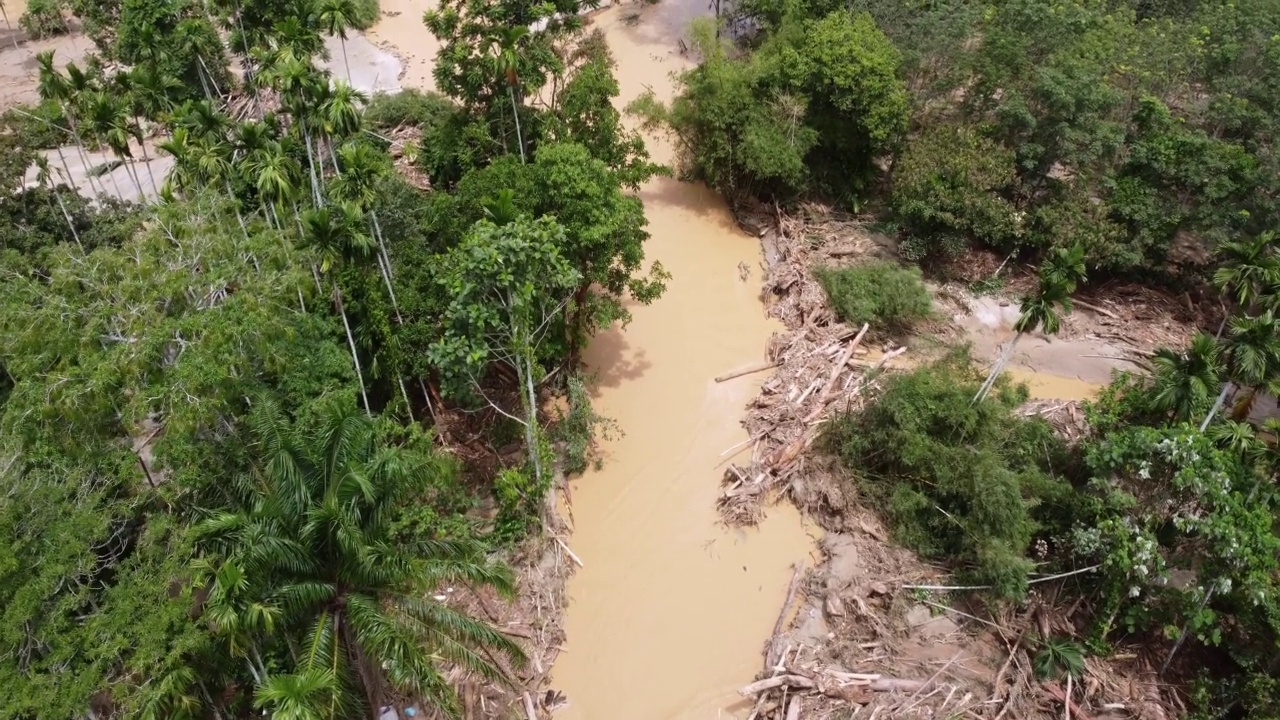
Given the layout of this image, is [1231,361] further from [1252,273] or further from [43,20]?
[43,20]

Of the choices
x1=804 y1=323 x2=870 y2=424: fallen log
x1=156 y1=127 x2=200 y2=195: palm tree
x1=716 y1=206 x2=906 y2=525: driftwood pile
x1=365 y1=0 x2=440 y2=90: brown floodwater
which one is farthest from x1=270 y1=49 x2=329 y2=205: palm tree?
x1=365 y1=0 x2=440 y2=90: brown floodwater

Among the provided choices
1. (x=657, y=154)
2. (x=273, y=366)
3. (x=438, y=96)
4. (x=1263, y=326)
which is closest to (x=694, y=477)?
(x=273, y=366)

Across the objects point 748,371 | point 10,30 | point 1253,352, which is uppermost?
point 10,30

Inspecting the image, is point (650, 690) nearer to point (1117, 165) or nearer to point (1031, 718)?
point (1031, 718)

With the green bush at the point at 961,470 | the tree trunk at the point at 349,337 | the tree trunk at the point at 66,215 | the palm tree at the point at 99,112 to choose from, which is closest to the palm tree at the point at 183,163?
the palm tree at the point at 99,112

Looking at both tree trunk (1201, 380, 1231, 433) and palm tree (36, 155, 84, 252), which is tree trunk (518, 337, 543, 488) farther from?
tree trunk (1201, 380, 1231, 433)

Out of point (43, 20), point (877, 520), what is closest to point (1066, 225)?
point (877, 520)

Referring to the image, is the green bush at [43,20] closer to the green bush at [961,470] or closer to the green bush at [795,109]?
the green bush at [795,109]
